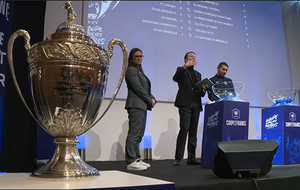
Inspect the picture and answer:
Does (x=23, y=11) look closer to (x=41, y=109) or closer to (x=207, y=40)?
(x=41, y=109)

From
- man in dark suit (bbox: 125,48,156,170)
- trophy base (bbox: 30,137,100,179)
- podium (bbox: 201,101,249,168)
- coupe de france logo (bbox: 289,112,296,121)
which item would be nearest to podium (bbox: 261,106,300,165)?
coupe de france logo (bbox: 289,112,296,121)

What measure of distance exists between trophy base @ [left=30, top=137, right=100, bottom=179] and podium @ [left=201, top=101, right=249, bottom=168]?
1096mm

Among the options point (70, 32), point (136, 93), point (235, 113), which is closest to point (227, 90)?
point (235, 113)

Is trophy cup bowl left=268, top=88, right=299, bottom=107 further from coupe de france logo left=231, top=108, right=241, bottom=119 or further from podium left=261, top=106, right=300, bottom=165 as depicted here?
coupe de france logo left=231, top=108, right=241, bottom=119

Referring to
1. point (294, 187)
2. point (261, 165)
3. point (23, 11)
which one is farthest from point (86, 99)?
point (23, 11)

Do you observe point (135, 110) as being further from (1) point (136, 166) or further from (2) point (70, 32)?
(2) point (70, 32)

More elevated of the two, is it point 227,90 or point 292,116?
point 227,90

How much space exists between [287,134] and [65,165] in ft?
5.25

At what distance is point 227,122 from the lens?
1663 millimetres

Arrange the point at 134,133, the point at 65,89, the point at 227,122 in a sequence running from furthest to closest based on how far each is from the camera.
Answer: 1. the point at 134,133
2. the point at 227,122
3. the point at 65,89

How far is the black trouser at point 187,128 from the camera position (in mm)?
2322

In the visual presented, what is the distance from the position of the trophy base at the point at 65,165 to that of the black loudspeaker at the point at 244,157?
18.6 inches

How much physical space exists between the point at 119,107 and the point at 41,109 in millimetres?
2507

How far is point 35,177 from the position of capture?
70 cm
